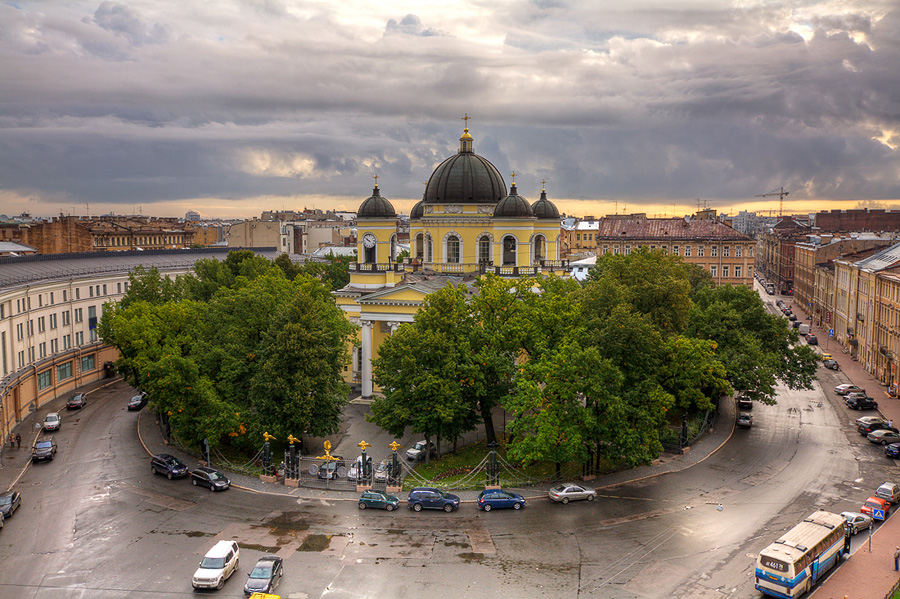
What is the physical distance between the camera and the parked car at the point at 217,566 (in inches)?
1041

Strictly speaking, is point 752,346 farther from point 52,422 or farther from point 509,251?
point 52,422

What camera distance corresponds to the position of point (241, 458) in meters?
43.8

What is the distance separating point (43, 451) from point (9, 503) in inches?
367

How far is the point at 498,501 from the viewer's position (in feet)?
115

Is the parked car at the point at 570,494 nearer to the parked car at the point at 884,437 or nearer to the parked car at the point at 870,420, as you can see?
the parked car at the point at 884,437

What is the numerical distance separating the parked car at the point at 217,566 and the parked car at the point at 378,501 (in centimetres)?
801

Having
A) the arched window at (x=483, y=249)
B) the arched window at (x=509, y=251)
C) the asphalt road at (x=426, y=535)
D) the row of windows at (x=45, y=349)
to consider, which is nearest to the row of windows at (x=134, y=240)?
the row of windows at (x=45, y=349)

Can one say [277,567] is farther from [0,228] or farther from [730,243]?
[0,228]

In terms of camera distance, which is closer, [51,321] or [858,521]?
[858,521]

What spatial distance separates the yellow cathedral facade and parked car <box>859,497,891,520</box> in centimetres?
3377

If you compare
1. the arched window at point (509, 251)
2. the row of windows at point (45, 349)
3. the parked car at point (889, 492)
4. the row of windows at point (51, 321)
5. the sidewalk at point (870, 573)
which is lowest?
the sidewalk at point (870, 573)

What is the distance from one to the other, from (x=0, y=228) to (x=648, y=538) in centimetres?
10603

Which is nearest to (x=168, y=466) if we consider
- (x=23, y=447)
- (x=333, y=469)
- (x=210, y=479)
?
(x=210, y=479)

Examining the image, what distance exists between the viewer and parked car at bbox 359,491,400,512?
35219 mm
